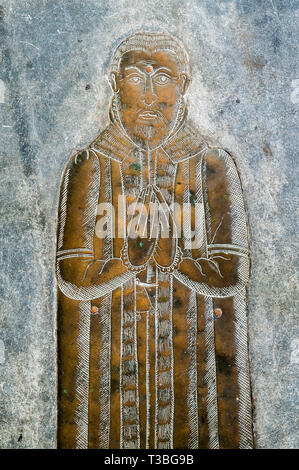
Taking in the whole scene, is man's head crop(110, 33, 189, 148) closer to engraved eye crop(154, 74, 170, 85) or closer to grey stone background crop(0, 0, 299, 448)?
engraved eye crop(154, 74, 170, 85)

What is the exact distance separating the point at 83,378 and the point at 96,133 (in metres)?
1.95

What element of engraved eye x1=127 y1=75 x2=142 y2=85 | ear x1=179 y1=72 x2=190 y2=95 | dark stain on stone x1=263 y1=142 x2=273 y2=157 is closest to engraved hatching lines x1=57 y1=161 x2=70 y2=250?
engraved eye x1=127 y1=75 x2=142 y2=85

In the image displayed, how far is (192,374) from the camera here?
3.55 meters

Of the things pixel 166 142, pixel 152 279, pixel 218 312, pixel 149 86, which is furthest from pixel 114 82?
pixel 218 312

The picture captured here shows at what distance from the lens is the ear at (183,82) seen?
3537mm

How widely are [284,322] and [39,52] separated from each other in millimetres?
2999

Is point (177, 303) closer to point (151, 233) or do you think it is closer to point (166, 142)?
point (151, 233)

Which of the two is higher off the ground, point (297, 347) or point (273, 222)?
point (273, 222)

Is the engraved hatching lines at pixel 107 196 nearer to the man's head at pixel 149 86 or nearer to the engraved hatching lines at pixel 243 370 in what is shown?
the man's head at pixel 149 86

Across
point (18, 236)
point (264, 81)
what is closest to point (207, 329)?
point (18, 236)

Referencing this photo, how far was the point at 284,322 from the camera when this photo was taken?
3.70 meters

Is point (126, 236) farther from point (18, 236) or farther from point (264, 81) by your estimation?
point (264, 81)

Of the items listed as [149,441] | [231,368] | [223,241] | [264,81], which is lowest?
[149,441]

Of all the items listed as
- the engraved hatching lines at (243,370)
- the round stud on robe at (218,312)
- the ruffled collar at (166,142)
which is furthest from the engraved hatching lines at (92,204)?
the engraved hatching lines at (243,370)
